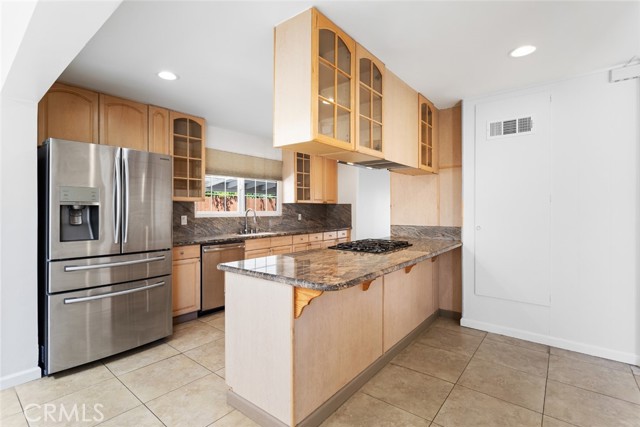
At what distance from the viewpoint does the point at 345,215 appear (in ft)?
19.4

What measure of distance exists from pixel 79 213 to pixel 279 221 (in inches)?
122

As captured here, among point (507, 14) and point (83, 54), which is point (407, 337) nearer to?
point (507, 14)

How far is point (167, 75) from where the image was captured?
2.73m

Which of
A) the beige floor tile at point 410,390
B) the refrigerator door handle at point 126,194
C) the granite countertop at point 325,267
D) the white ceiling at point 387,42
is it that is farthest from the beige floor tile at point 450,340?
the refrigerator door handle at point 126,194

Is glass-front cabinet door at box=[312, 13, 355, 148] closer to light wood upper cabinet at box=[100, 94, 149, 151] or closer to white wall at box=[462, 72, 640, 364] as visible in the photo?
white wall at box=[462, 72, 640, 364]

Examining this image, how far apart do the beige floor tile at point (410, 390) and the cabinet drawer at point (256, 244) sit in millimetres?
2328

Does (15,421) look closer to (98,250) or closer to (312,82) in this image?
(98,250)

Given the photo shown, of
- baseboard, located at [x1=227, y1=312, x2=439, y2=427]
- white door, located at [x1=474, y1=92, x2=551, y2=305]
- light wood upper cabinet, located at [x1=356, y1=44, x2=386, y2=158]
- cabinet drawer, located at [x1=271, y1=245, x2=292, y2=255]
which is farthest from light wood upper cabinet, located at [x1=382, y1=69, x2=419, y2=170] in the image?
cabinet drawer, located at [x1=271, y1=245, x2=292, y2=255]

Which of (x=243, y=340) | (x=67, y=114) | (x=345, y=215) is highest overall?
(x=67, y=114)

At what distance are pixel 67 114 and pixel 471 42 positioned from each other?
11.4 feet

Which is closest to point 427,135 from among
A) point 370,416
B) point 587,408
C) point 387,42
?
point 387,42

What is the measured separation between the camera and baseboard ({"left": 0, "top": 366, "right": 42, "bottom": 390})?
7.30 ft

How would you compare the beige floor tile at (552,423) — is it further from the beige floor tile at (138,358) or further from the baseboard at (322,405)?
the beige floor tile at (138,358)

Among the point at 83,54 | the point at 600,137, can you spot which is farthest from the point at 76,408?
the point at 600,137
